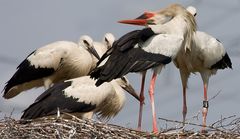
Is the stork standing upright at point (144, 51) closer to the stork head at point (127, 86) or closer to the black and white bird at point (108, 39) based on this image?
the stork head at point (127, 86)

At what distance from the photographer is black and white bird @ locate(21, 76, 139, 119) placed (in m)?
11.4

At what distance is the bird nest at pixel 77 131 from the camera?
381 inches

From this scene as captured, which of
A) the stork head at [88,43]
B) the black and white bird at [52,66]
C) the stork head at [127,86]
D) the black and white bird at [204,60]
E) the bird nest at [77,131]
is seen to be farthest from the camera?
the stork head at [88,43]

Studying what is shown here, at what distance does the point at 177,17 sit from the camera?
11.1m

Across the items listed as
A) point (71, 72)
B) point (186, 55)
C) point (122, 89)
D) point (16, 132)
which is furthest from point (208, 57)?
point (16, 132)

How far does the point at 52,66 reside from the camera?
43.3ft

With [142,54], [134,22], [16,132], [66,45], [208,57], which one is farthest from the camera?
[66,45]

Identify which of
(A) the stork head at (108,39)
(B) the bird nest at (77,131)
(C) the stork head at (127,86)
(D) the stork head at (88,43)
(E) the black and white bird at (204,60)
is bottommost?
(B) the bird nest at (77,131)

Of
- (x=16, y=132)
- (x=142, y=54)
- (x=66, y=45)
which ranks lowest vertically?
(x=16, y=132)

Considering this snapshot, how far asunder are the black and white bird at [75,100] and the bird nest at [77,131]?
119cm

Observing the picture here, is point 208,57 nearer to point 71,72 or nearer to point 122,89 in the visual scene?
point 122,89

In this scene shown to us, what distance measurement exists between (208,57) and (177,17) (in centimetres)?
122

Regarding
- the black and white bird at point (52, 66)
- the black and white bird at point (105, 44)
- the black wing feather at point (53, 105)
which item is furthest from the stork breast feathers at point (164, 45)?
the black and white bird at point (105, 44)

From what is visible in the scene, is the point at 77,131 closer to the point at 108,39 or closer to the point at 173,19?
the point at 173,19
